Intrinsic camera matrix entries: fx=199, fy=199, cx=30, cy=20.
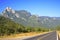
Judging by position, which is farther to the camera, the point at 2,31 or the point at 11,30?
the point at 11,30

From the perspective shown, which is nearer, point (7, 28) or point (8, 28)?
point (7, 28)

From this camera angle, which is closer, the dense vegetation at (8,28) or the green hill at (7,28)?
the green hill at (7,28)

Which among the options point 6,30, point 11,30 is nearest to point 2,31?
point 6,30

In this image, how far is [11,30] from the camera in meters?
64.8

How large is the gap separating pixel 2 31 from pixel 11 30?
736 cm

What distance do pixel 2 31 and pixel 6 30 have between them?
2106mm

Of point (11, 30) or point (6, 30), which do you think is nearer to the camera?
point (6, 30)

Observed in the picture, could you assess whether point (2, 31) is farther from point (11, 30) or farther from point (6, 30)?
point (11, 30)

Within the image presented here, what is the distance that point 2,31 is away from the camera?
57719 mm

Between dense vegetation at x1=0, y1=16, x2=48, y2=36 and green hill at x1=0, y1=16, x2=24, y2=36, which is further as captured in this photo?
dense vegetation at x1=0, y1=16, x2=48, y2=36

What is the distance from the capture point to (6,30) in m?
59.6

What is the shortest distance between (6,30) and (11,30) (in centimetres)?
532
